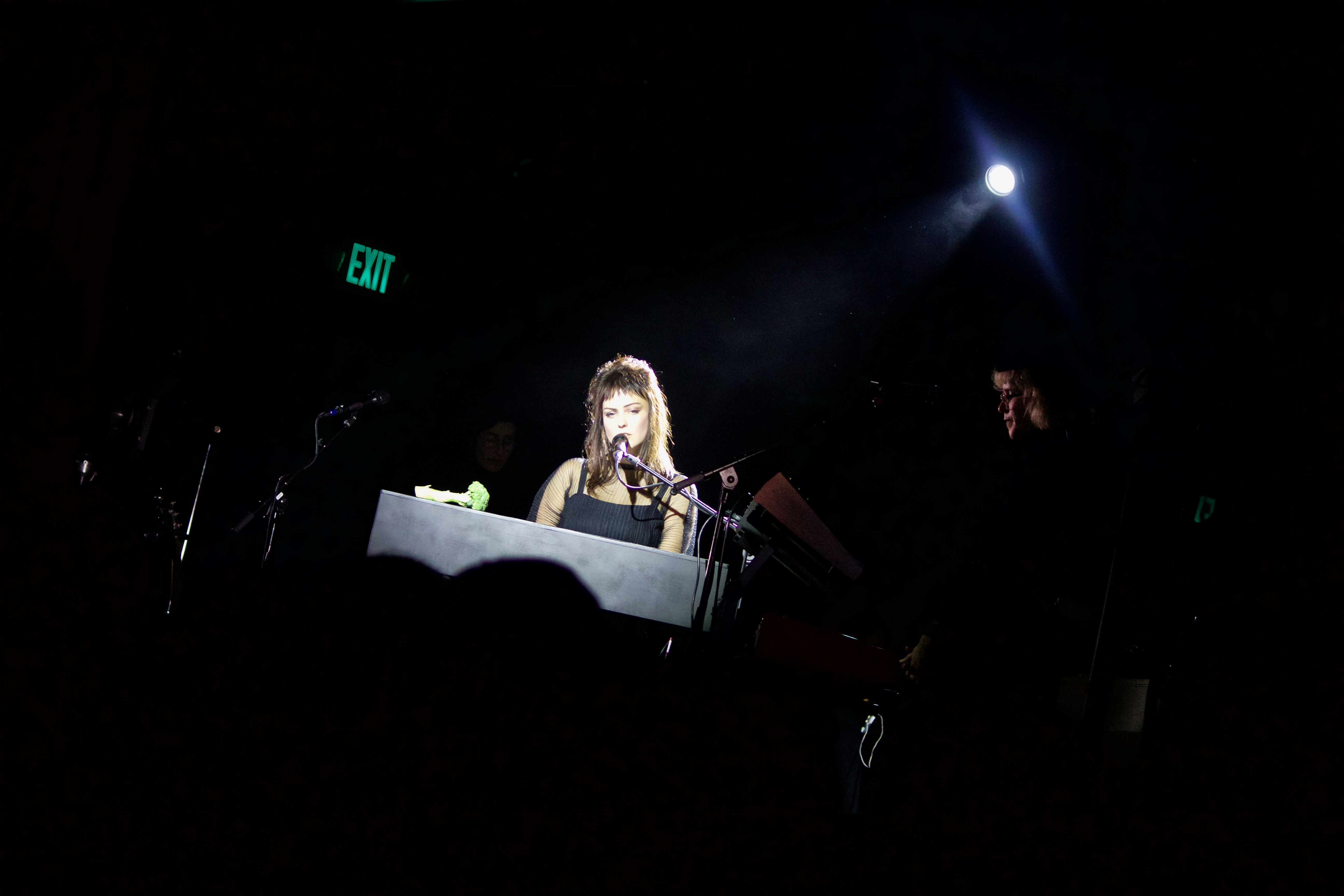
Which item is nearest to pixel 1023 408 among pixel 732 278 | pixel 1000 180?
pixel 1000 180

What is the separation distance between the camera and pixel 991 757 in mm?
857

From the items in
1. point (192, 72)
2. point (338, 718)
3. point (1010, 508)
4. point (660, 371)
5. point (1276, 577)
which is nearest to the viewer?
point (338, 718)

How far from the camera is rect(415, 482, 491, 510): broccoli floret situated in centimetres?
249

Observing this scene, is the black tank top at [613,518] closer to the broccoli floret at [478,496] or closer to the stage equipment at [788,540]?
the broccoli floret at [478,496]

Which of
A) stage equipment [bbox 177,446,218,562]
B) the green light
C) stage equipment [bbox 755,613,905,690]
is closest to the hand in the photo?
stage equipment [bbox 755,613,905,690]

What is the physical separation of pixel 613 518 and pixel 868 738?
1.55 metres

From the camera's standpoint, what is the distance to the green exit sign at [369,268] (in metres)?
3.76

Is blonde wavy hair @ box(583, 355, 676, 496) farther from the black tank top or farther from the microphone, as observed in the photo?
the microphone

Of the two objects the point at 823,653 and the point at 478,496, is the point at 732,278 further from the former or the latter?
the point at 823,653

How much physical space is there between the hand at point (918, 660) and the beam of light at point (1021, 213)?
216 centimetres

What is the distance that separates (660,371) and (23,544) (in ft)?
12.7

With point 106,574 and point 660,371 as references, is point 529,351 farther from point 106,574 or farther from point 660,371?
point 106,574

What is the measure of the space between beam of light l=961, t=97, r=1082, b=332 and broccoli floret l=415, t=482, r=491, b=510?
2.90m

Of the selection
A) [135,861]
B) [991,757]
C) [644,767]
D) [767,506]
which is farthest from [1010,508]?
[135,861]
